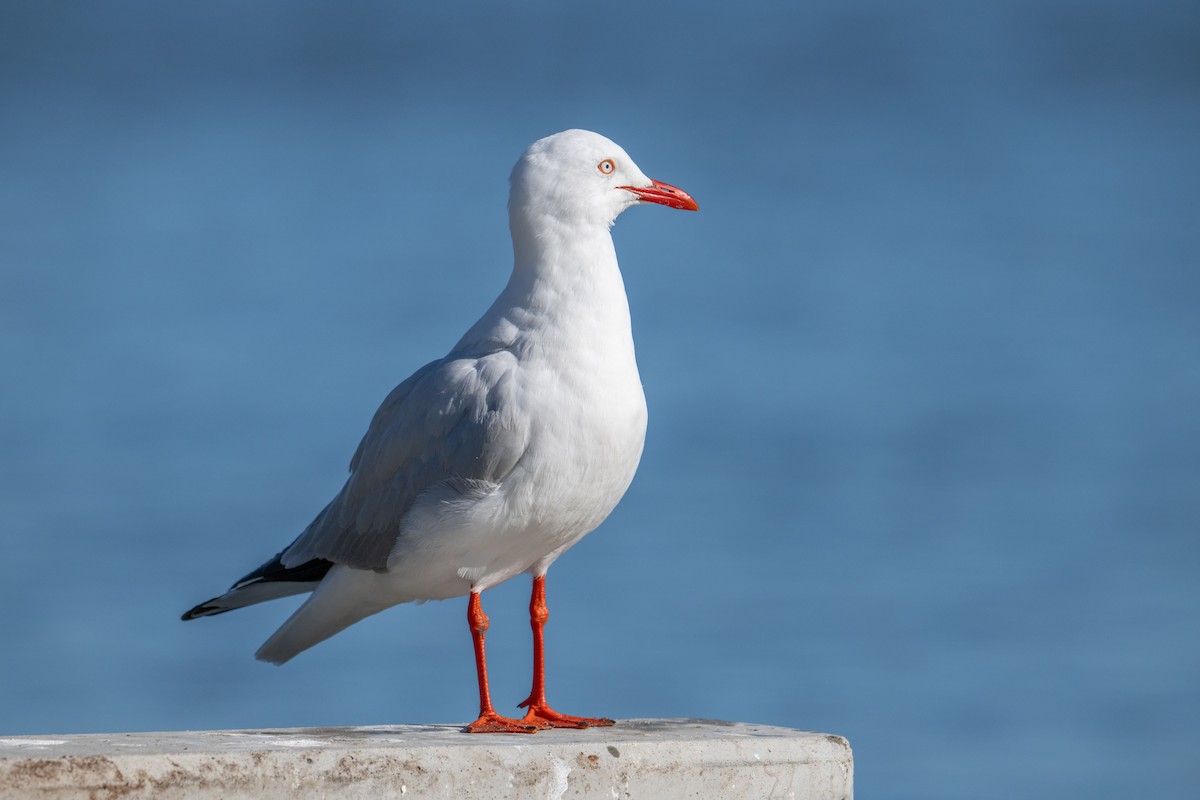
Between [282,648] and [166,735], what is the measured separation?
142 centimetres

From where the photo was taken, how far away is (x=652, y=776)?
5.20 meters

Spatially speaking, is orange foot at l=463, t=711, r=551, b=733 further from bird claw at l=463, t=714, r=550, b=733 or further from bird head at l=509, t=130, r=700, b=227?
bird head at l=509, t=130, r=700, b=227

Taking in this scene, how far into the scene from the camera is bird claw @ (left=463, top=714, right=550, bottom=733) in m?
5.79

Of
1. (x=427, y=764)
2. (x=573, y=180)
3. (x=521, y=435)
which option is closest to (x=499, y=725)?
(x=427, y=764)

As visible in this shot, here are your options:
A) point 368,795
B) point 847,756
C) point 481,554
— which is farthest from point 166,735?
point 847,756

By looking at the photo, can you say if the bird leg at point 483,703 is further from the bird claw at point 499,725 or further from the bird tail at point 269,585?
the bird tail at point 269,585

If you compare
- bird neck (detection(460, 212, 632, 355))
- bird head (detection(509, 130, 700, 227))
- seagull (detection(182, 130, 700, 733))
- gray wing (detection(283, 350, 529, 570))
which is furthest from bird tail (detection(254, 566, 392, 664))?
bird head (detection(509, 130, 700, 227))

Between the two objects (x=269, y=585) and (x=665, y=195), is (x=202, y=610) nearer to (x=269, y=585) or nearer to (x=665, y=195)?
(x=269, y=585)

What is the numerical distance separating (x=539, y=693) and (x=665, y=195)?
2.36 metres

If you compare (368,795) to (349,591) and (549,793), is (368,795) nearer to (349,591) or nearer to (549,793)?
(549,793)

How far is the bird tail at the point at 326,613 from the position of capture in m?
6.64

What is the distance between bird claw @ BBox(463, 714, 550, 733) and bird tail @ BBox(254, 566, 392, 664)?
101 centimetres

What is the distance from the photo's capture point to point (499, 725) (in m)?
5.87

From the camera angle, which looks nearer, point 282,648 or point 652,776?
point 652,776
